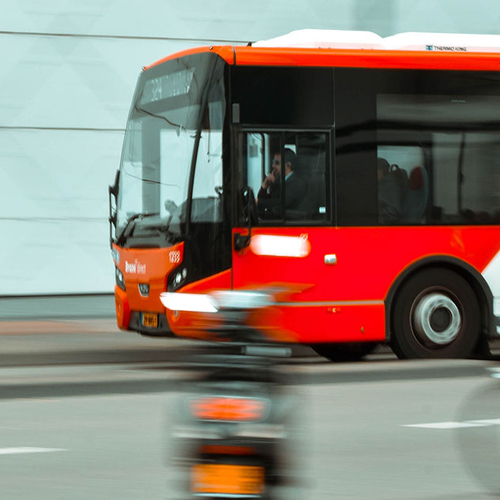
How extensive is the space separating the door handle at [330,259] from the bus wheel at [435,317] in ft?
2.36

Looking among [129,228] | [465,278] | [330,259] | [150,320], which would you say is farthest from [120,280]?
[465,278]

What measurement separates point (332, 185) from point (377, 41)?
153 centimetres

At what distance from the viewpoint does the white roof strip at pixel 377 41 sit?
1170 cm

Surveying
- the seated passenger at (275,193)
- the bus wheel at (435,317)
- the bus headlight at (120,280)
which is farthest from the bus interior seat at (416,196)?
the bus headlight at (120,280)

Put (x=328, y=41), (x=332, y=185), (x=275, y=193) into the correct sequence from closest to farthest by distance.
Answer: (x=275, y=193) < (x=332, y=185) < (x=328, y=41)

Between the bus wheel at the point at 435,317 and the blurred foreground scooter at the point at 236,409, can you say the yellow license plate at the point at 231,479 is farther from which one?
the bus wheel at the point at 435,317

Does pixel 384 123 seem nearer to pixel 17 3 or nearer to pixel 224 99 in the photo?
pixel 224 99

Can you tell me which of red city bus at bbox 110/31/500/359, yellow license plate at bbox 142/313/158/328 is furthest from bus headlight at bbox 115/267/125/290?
yellow license plate at bbox 142/313/158/328

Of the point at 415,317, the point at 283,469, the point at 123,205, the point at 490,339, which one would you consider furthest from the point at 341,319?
the point at 283,469

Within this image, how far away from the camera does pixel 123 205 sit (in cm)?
1223

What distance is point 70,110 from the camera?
18.6 m

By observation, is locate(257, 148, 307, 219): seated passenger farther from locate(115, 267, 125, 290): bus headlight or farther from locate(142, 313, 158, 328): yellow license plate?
locate(115, 267, 125, 290): bus headlight

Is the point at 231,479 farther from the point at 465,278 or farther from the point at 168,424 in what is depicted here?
the point at 465,278

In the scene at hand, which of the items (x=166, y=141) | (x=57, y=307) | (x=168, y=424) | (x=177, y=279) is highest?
(x=166, y=141)
